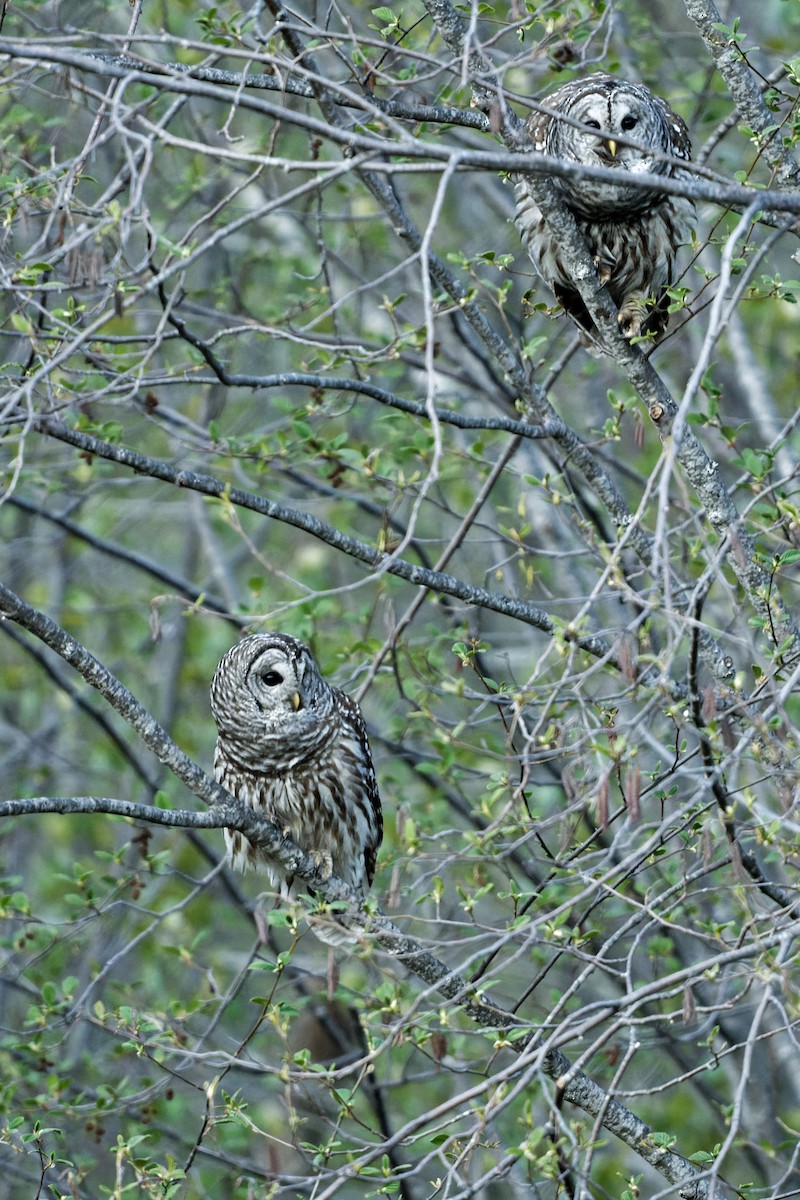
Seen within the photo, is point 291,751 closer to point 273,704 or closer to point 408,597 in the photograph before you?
point 273,704

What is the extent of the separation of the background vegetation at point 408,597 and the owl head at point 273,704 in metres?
0.23

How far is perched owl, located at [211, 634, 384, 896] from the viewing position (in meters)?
5.13

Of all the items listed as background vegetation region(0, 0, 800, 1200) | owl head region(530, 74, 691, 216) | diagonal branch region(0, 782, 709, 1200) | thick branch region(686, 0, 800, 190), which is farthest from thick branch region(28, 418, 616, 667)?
thick branch region(686, 0, 800, 190)

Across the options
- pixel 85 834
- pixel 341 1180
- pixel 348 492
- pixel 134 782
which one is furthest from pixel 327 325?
pixel 341 1180

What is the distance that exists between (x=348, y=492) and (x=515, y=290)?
7.45 ft

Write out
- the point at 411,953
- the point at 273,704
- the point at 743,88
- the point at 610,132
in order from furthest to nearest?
the point at 273,704 → the point at 610,132 → the point at 743,88 → the point at 411,953

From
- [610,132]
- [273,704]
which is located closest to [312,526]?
[273,704]

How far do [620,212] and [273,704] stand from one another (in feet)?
7.02

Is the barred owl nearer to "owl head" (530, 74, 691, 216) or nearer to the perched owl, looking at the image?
"owl head" (530, 74, 691, 216)

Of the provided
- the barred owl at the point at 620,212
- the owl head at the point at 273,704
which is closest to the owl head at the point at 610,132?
the barred owl at the point at 620,212

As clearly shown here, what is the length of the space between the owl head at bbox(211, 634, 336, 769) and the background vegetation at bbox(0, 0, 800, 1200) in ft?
0.75

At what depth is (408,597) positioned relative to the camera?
10102 millimetres

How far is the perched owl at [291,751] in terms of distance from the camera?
5.13 m

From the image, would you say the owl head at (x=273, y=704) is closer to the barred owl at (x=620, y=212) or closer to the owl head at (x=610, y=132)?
the barred owl at (x=620, y=212)
